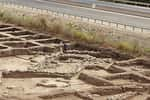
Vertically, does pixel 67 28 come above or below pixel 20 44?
above

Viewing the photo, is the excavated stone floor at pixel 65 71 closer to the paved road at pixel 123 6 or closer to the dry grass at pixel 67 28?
the dry grass at pixel 67 28

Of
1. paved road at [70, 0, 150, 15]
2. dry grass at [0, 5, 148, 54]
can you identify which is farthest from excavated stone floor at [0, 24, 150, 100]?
paved road at [70, 0, 150, 15]

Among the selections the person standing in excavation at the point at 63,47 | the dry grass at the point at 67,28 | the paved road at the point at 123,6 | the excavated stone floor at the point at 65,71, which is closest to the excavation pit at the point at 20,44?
→ the excavated stone floor at the point at 65,71

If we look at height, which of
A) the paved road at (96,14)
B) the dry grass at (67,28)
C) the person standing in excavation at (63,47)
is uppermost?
the paved road at (96,14)

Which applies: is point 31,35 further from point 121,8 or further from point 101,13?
point 121,8

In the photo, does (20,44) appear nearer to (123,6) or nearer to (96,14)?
(96,14)

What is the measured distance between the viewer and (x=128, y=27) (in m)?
23.1

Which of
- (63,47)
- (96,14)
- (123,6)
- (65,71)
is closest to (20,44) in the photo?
(63,47)

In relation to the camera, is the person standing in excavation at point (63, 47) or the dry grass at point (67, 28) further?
the dry grass at point (67, 28)

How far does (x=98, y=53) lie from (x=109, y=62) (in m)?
1.35

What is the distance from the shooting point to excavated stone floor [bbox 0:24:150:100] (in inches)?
528

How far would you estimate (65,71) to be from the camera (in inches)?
635

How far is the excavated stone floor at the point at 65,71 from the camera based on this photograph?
13.4m

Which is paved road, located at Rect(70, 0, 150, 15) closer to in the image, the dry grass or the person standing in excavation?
the dry grass
